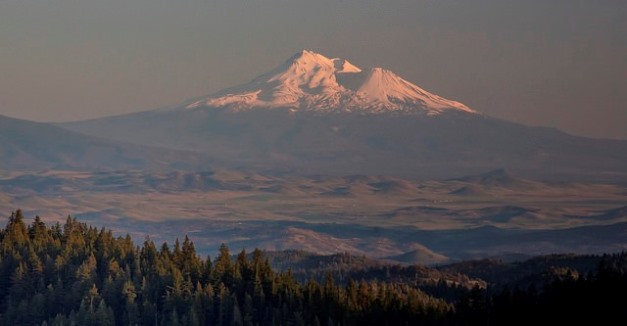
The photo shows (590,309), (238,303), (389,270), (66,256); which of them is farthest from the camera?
(389,270)

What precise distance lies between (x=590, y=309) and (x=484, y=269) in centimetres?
7723

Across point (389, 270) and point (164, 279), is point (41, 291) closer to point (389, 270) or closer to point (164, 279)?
point (164, 279)

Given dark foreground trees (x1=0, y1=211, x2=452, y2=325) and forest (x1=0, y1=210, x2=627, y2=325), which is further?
dark foreground trees (x1=0, y1=211, x2=452, y2=325)

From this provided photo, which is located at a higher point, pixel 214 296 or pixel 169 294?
pixel 169 294

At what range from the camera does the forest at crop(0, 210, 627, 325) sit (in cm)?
10269

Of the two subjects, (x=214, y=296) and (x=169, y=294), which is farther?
→ (x=214, y=296)

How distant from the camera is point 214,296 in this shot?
4380 inches

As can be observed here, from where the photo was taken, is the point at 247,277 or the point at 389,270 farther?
the point at 389,270

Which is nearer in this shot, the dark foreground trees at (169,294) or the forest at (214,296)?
the forest at (214,296)

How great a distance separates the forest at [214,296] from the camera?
103 m

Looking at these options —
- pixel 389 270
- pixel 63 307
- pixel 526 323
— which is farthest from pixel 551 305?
pixel 389 270

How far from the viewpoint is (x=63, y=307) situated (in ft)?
368

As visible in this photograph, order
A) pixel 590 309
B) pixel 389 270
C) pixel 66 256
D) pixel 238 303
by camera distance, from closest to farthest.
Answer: pixel 590 309 < pixel 238 303 < pixel 66 256 < pixel 389 270

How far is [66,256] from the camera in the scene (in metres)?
120
